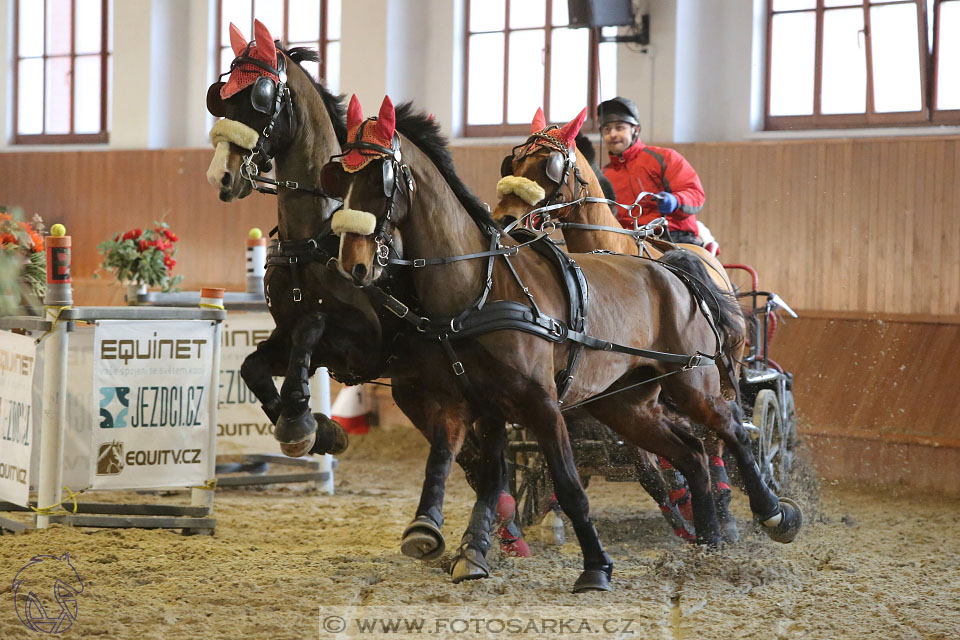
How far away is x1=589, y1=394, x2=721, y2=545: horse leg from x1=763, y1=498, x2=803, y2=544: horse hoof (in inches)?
10.9

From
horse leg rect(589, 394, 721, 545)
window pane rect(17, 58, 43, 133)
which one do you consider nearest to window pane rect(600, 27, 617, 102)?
horse leg rect(589, 394, 721, 545)

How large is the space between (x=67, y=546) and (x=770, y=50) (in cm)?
611

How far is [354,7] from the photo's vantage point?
29.8 feet

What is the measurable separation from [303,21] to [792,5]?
454cm

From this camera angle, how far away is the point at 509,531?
4664 mm

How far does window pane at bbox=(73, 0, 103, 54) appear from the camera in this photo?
35.3 feet

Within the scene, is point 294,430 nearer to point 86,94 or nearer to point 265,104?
point 265,104

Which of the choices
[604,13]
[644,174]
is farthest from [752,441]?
[604,13]

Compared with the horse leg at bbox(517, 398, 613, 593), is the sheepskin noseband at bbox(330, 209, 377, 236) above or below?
above

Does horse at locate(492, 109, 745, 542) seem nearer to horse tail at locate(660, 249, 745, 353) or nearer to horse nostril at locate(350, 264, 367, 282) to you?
horse tail at locate(660, 249, 745, 353)

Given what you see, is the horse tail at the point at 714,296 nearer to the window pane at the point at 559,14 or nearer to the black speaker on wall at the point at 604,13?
the black speaker on wall at the point at 604,13

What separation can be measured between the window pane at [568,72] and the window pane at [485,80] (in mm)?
480

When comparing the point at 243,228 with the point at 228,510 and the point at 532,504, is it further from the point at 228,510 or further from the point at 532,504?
the point at 532,504

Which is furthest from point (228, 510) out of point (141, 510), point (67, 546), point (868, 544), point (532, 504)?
point (868, 544)
